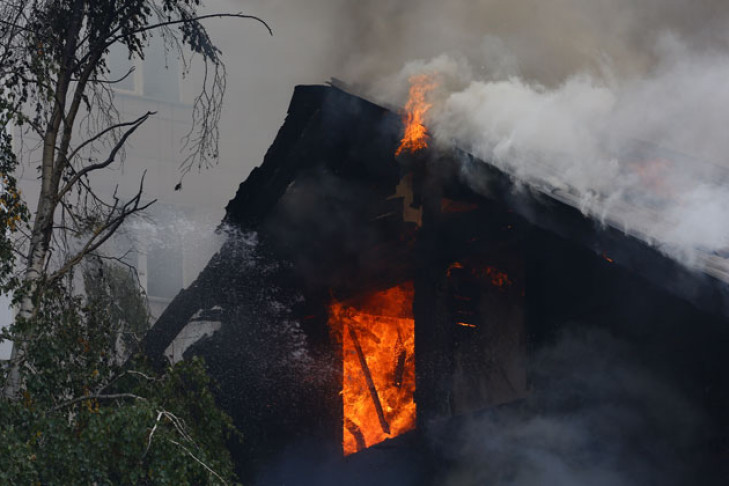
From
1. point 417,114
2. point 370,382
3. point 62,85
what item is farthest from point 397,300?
point 62,85

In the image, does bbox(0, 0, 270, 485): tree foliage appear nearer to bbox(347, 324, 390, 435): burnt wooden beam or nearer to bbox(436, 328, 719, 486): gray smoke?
bbox(436, 328, 719, 486): gray smoke

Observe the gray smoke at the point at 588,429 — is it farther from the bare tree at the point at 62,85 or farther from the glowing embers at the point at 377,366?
the bare tree at the point at 62,85

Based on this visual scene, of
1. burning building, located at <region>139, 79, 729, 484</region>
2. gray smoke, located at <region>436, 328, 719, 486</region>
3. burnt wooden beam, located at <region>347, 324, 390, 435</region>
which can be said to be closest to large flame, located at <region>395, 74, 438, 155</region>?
burning building, located at <region>139, 79, 729, 484</region>

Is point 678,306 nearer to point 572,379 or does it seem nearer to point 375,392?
point 572,379

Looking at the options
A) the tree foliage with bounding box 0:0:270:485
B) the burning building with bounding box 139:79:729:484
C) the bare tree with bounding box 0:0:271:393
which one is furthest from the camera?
the burning building with bounding box 139:79:729:484

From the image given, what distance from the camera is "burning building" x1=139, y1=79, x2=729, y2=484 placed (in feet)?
23.7

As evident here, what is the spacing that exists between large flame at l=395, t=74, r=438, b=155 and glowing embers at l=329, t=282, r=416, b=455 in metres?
2.69

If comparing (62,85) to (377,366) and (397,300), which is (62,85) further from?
(377,366)

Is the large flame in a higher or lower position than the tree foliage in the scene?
higher

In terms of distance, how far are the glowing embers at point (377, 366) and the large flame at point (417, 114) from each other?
269 cm

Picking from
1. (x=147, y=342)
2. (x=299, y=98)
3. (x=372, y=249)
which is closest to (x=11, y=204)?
(x=299, y=98)

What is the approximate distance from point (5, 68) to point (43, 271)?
190 cm

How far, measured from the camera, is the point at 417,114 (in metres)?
8.61

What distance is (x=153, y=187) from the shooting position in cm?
2617
